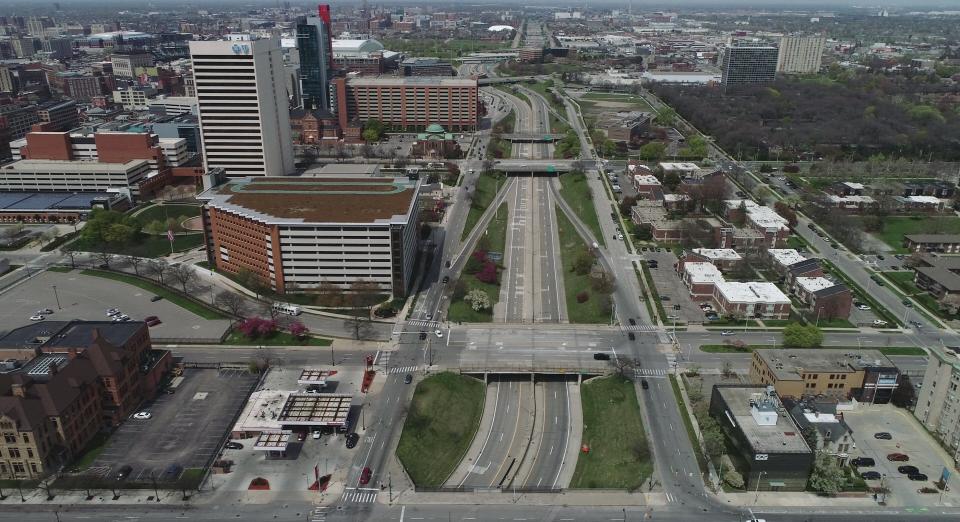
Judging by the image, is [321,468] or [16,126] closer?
[321,468]

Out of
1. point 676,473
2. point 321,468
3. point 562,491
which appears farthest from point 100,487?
point 676,473

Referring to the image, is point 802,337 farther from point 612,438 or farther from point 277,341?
point 277,341

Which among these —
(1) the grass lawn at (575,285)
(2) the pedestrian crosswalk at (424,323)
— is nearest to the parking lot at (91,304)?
(2) the pedestrian crosswalk at (424,323)

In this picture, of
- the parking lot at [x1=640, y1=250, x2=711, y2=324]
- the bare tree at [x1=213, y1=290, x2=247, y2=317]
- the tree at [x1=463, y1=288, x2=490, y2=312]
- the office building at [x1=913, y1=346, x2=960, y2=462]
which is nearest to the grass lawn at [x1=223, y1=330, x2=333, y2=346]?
the bare tree at [x1=213, y1=290, x2=247, y2=317]

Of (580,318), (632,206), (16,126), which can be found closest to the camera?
(580,318)

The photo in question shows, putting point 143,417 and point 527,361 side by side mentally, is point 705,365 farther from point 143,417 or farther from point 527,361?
point 143,417

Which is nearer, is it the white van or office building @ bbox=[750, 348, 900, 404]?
office building @ bbox=[750, 348, 900, 404]

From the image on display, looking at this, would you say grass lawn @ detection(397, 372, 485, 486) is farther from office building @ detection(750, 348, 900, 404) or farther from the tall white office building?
the tall white office building
